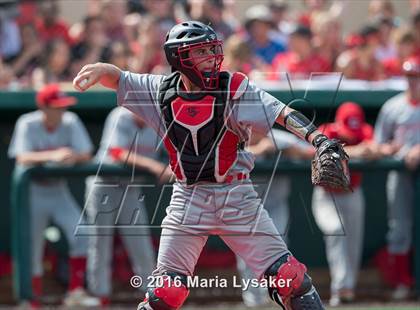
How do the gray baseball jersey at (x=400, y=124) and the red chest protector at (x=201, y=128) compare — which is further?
the gray baseball jersey at (x=400, y=124)

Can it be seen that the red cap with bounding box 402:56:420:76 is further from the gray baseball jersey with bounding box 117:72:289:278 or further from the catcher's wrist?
the catcher's wrist

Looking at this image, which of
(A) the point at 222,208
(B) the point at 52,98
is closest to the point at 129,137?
(B) the point at 52,98

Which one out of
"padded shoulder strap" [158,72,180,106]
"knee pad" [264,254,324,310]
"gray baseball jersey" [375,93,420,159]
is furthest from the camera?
"gray baseball jersey" [375,93,420,159]

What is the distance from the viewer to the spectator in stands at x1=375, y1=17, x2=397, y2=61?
11.1m

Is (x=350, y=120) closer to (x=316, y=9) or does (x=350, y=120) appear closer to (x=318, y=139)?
(x=316, y=9)

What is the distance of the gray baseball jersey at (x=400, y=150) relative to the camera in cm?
955

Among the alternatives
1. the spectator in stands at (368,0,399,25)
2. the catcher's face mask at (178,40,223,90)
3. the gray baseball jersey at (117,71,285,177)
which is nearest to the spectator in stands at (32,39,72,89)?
the spectator in stands at (368,0,399,25)

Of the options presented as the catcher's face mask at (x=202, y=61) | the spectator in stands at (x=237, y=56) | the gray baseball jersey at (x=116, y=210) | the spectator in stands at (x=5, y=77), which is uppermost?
the catcher's face mask at (x=202, y=61)

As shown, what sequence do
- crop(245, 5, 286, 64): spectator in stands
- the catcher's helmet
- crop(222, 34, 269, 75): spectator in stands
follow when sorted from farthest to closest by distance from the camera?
crop(245, 5, 286, 64): spectator in stands < crop(222, 34, 269, 75): spectator in stands < the catcher's helmet

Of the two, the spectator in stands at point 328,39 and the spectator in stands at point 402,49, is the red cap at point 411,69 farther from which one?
the spectator in stands at point 328,39

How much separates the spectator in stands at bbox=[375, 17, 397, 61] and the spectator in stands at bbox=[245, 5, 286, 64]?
984mm

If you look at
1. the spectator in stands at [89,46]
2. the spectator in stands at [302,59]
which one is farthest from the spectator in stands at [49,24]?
the spectator in stands at [302,59]

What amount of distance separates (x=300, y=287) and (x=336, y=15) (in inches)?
244

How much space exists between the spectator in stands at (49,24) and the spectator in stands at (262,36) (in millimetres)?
1815
